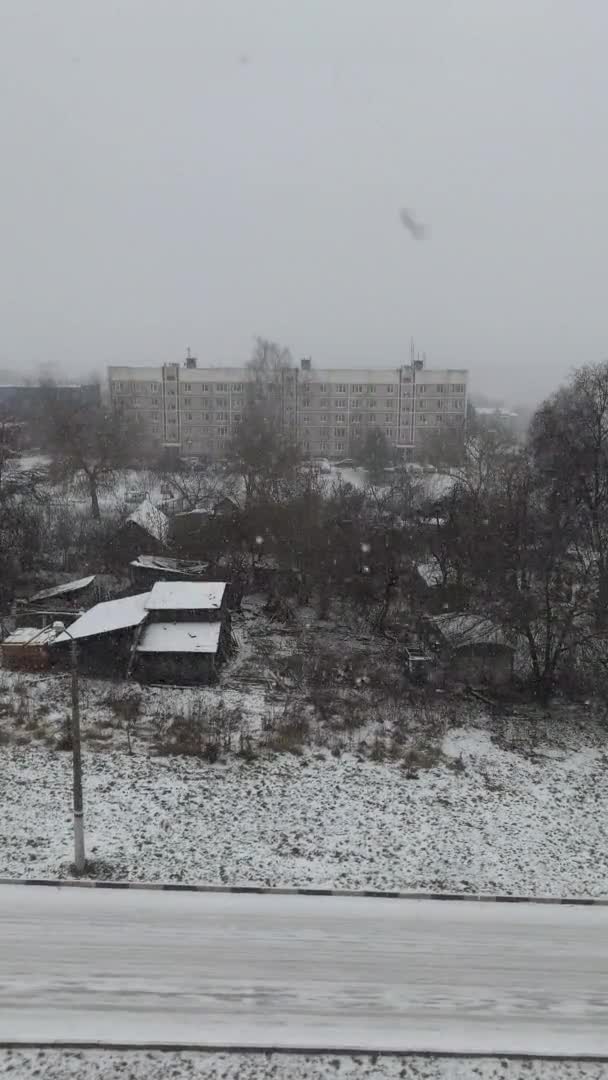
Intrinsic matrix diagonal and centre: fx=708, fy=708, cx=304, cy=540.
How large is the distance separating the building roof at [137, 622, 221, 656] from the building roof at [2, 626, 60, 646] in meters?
2.46

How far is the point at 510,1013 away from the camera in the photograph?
803cm

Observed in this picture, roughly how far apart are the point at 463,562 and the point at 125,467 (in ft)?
90.9

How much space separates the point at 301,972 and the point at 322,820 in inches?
135

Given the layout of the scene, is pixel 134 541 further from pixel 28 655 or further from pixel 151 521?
pixel 28 655

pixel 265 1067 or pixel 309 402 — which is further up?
pixel 309 402

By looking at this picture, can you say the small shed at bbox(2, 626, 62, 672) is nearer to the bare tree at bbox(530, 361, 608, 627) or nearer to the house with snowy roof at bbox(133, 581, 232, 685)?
the house with snowy roof at bbox(133, 581, 232, 685)

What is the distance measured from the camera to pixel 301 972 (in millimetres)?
8523

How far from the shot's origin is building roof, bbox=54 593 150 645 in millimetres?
18406

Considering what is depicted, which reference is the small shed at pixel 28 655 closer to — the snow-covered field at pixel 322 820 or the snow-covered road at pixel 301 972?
the snow-covered field at pixel 322 820

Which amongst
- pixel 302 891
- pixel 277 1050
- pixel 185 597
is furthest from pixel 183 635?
pixel 277 1050

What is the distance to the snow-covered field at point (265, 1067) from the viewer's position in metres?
7.20

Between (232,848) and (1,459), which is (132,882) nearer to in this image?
(232,848)

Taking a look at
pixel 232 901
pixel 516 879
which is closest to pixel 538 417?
pixel 516 879

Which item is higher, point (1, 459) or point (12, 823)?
point (1, 459)
